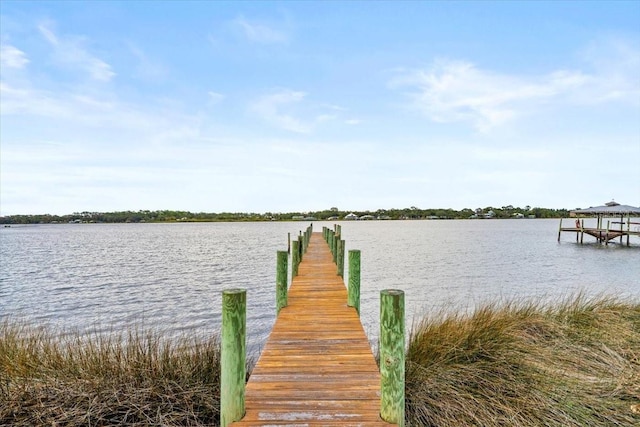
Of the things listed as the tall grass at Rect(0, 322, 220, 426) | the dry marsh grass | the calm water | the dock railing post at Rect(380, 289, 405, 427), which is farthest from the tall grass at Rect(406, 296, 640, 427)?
the calm water

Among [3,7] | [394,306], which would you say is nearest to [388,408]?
[394,306]

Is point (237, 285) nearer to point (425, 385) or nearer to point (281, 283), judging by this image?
point (281, 283)

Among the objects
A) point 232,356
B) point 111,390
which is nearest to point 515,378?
point 232,356

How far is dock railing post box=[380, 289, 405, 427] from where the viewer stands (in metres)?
3.32

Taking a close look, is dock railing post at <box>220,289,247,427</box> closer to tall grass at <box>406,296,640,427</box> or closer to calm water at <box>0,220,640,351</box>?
tall grass at <box>406,296,640,427</box>

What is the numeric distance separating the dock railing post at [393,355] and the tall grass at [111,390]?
6.99ft

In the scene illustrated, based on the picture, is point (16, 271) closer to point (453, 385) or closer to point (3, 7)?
point (3, 7)

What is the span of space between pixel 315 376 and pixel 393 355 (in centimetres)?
135

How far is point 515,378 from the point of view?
480 centimetres

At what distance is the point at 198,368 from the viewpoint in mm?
5125

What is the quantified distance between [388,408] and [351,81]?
86.6ft

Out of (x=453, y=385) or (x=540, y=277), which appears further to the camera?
(x=540, y=277)

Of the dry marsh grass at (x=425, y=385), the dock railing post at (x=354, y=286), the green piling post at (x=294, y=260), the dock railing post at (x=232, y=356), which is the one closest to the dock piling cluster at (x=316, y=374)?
the dock railing post at (x=232, y=356)

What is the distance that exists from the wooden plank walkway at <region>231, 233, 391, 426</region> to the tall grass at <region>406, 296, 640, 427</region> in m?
0.82
